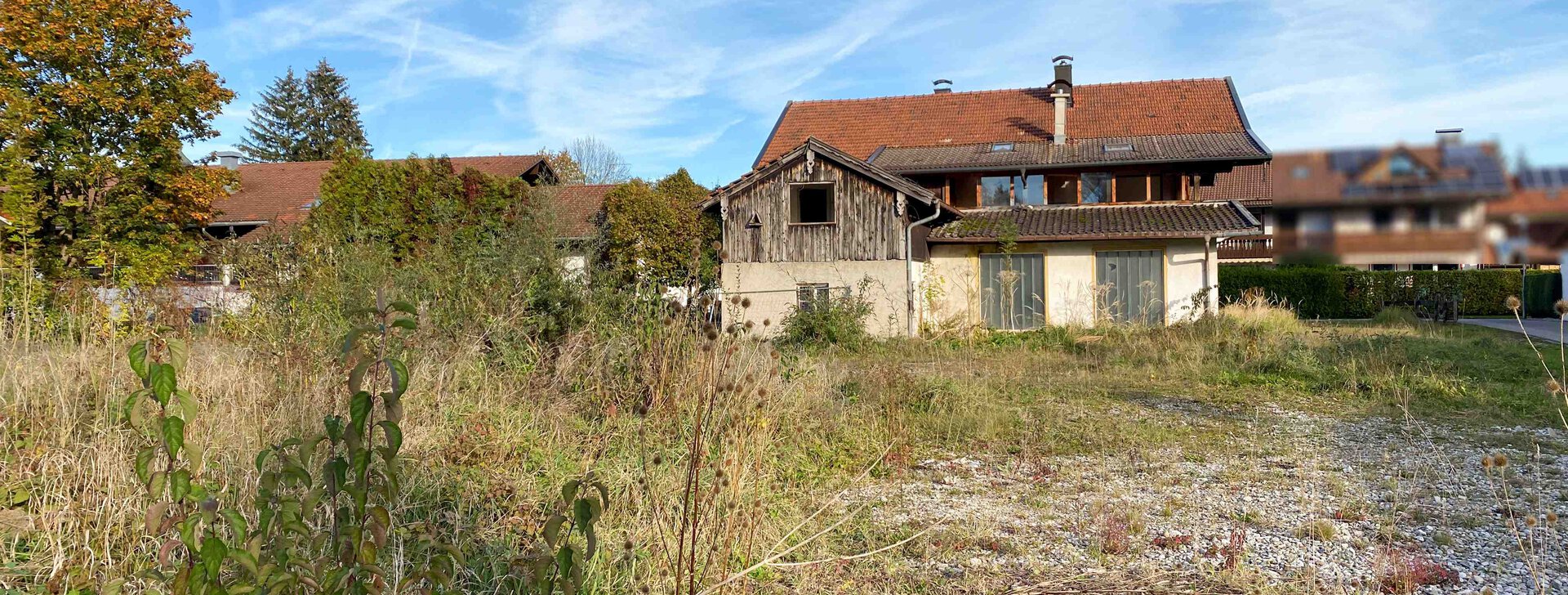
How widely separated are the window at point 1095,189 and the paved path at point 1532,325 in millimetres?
7738

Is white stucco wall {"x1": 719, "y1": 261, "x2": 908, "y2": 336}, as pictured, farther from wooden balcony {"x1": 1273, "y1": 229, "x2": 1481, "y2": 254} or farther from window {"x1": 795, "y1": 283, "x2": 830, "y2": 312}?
wooden balcony {"x1": 1273, "y1": 229, "x2": 1481, "y2": 254}

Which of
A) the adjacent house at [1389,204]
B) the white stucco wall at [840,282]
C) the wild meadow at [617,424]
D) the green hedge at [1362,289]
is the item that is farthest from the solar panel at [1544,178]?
the green hedge at [1362,289]

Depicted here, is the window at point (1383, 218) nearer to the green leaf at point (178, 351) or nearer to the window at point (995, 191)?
the green leaf at point (178, 351)

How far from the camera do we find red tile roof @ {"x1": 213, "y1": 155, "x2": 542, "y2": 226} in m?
27.1

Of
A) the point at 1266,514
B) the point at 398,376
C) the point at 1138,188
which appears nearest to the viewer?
the point at 398,376

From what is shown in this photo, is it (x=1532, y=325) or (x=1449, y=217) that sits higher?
(x=1449, y=217)

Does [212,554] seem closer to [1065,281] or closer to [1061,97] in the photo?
[1065,281]

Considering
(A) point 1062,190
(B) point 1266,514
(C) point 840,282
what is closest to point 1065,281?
(A) point 1062,190

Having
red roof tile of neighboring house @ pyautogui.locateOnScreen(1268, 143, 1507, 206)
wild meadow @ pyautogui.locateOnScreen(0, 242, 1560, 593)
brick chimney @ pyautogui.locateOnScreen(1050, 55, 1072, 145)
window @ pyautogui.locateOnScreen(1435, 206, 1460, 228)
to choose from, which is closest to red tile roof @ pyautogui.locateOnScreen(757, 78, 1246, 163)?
brick chimney @ pyautogui.locateOnScreen(1050, 55, 1072, 145)

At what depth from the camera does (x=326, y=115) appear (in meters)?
47.7

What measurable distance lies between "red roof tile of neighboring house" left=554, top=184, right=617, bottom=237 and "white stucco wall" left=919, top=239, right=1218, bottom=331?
885cm

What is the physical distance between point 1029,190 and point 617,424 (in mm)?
16709

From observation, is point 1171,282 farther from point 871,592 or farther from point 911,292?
point 871,592

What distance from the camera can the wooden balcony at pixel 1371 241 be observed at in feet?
4.93
